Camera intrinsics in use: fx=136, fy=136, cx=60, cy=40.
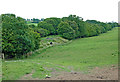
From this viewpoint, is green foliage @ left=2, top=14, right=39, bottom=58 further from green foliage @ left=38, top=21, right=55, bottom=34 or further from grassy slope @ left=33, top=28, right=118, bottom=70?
green foliage @ left=38, top=21, right=55, bottom=34

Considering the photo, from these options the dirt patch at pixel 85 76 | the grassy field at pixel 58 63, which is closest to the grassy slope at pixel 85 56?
the grassy field at pixel 58 63

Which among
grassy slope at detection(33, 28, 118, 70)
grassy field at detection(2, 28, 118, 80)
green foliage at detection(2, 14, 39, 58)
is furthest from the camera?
green foliage at detection(2, 14, 39, 58)

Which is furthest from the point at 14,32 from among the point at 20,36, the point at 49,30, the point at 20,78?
the point at 49,30

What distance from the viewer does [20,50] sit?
27.8 meters

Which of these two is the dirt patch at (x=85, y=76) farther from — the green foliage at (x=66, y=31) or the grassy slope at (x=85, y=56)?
the green foliage at (x=66, y=31)

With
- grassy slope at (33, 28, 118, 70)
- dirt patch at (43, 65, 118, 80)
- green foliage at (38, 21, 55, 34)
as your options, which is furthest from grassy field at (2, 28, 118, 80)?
green foliage at (38, 21, 55, 34)

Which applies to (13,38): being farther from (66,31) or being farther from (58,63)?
(66,31)

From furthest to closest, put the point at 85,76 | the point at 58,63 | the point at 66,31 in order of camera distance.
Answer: the point at 66,31 → the point at 58,63 → the point at 85,76

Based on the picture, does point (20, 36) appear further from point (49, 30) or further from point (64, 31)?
point (49, 30)

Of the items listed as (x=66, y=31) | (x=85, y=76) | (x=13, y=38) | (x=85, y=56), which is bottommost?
(x=85, y=56)

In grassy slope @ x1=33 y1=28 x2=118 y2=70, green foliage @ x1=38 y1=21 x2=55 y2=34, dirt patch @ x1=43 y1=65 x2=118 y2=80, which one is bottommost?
grassy slope @ x1=33 y1=28 x2=118 y2=70

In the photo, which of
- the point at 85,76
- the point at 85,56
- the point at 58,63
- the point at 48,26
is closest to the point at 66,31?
the point at 48,26

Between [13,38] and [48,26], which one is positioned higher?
[48,26]

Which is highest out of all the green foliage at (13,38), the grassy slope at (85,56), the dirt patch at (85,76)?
the green foliage at (13,38)
